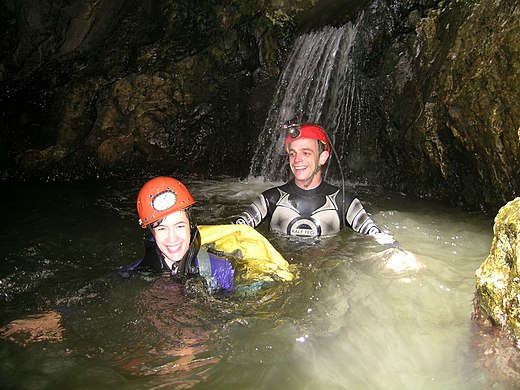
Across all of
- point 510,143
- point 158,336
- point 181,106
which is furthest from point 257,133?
point 158,336

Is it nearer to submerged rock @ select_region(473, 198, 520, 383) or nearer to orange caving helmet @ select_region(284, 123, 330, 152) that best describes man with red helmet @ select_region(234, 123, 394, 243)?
orange caving helmet @ select_region(284, 123, 330, 152)

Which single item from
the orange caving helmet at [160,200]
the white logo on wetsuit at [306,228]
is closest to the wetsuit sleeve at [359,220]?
the white logo on wetsuit at [306,228]

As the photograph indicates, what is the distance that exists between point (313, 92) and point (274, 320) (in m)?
5.54

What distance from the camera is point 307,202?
4.96 metres

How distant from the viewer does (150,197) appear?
3.46 meters

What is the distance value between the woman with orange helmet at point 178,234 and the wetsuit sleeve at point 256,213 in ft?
4.29

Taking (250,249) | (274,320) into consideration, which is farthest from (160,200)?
(274,320)

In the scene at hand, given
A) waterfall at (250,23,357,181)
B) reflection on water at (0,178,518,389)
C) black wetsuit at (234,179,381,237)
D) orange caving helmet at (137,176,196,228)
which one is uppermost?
waterfall at (250,23,357,181)

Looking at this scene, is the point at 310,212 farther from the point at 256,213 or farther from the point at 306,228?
the point at 256,213

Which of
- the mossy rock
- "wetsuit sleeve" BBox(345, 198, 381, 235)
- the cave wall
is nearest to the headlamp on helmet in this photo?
"wetsuit sleeve" BBox(345, 198, 381, 235)

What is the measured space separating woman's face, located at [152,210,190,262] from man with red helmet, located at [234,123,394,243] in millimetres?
1296

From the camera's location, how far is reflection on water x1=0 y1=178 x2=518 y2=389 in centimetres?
265

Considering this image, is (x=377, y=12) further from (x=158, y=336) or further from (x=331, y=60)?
(x=158, y=336)

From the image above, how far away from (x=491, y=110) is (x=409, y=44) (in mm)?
2317
